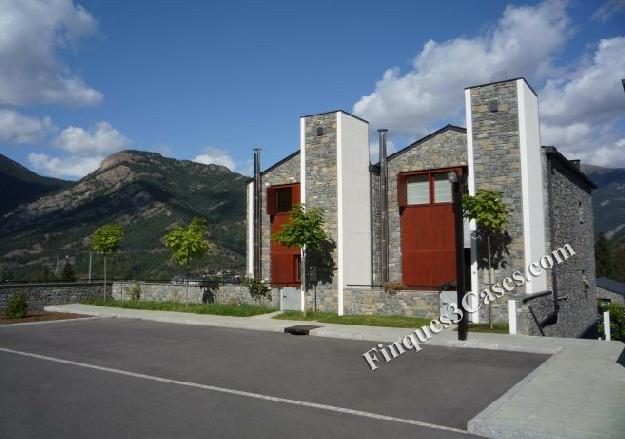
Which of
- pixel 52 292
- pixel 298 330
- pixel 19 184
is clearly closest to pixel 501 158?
pixel 298 330

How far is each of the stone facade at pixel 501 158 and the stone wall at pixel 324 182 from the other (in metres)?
6.05

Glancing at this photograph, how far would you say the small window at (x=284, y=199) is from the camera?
24.7 metres

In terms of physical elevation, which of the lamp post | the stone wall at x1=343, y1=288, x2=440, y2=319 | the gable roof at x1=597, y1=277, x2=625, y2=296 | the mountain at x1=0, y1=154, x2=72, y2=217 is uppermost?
the mountain at x1=0, y1=154, x2=72, y2=217

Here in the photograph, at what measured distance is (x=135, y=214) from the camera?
82000 mm

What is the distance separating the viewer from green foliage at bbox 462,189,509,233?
16.7m

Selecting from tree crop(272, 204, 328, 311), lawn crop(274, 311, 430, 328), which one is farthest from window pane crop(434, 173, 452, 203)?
lawn crop(274, 311, 430, 328)

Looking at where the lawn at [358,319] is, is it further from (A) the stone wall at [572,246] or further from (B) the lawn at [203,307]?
(A) the stone wall at [572,246]

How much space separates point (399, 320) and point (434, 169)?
22.9ft

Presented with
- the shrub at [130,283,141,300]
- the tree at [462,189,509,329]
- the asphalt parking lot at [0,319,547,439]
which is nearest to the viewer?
Result: the asphalt parking lot at [0,319,547,439]

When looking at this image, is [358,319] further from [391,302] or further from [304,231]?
[304,231]

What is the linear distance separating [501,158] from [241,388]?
1291 centimetres

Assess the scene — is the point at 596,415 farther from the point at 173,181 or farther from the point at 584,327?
the point at 173,181

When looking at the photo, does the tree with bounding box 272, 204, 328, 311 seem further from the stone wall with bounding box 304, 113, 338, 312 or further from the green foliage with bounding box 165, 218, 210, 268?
the green foliage with bounding box 165, 218, 210, 268

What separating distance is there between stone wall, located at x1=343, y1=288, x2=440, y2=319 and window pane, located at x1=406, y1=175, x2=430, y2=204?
15.1ft
